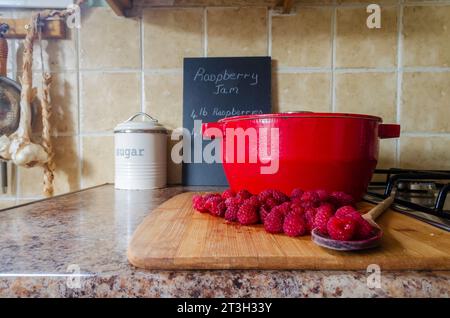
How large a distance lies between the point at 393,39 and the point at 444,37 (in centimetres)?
14

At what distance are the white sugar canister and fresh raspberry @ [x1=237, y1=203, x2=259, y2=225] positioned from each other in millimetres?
432

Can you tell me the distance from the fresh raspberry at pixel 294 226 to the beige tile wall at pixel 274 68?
22.3 inches

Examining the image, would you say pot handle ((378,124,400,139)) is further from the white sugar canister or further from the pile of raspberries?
the white sugar canister

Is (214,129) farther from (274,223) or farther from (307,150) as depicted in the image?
(274,223)

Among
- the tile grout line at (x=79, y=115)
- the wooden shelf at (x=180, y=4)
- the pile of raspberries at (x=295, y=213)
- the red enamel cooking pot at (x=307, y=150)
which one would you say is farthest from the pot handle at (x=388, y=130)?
the tile grout line at (x=79, y=115)

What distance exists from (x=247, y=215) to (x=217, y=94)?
54cm

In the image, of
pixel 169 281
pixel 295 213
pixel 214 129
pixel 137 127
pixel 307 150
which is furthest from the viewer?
pixel 137 127

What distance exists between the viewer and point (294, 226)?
0.35 m

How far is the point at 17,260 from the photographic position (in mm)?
298

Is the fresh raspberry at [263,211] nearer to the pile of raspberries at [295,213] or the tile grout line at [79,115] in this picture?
the pile of raspberries at [295,213]

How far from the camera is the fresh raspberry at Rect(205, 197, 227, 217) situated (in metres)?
0.44

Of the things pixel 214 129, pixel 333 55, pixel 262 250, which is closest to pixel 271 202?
pixel 262 250

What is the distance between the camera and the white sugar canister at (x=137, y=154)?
2.50 ft
